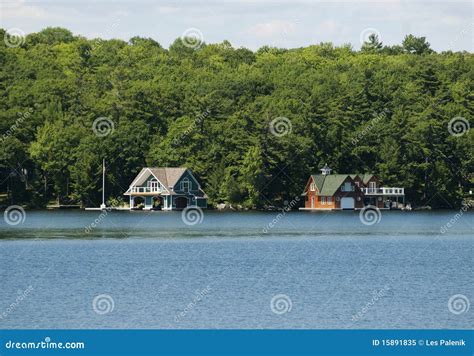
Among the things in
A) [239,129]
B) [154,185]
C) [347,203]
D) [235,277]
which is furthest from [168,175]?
[235,277]

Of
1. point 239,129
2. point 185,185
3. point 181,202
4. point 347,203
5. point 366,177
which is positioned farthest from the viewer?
point 347,203

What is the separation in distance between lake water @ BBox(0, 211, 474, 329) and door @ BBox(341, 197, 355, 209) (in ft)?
122

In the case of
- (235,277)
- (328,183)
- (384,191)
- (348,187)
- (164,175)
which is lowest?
(384,191)

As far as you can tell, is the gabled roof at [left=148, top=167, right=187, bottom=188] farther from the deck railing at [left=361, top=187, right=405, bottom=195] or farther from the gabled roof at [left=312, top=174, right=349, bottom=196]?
the deck railing at [left=361, top=187, right=405, bottom=195]

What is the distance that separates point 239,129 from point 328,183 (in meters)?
10.6

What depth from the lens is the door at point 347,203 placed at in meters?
117

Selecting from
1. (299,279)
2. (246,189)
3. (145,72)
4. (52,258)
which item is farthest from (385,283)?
(145,72)

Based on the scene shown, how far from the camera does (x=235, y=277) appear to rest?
143ft

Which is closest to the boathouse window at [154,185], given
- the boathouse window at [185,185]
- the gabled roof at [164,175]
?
the gabled roof at [164,175]

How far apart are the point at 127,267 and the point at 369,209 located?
6850 cm

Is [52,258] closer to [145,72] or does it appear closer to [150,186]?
[150,186]

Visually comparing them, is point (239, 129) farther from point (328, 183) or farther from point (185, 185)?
point (328, 183)

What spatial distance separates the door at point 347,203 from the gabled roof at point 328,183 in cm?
341

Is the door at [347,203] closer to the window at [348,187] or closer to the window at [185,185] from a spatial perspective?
the window at [348,187]
